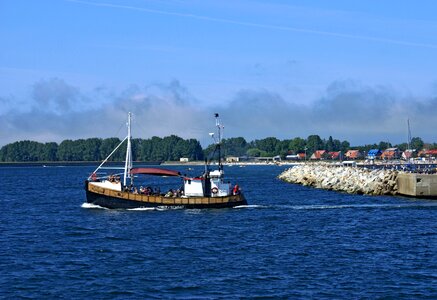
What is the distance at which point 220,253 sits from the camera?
49062 mm

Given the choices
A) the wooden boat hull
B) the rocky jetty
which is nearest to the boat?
the wooden boat hull

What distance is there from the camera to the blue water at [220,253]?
37938 mm

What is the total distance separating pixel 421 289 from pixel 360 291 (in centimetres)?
323

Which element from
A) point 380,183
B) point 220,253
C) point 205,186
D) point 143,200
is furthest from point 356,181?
point 220,253

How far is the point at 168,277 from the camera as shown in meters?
40.8

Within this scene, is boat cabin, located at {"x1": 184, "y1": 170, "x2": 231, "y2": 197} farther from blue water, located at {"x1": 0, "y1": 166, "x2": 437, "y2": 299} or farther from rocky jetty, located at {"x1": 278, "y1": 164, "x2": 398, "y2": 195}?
rocky jetty, located at {"x1": 278, "y1": 164, "x2": 398, "y2": 195}

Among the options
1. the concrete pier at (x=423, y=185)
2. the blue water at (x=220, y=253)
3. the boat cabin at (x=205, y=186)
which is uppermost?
the boat cabin at (x=205, y=186)

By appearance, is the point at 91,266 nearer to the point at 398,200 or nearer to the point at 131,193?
the point at 131,193

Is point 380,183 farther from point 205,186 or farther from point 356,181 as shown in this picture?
point 205,186

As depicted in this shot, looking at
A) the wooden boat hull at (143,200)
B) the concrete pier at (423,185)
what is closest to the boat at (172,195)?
the wooden boat hull at (143,200)

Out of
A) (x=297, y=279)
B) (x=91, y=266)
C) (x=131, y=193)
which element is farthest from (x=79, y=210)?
(x=297, y=279)

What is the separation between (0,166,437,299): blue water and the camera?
37.9 metres

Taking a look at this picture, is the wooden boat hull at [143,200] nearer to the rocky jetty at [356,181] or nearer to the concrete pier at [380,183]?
the concrete pier at [380,183]

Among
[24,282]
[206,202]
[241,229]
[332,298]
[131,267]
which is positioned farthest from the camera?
[206,202]
